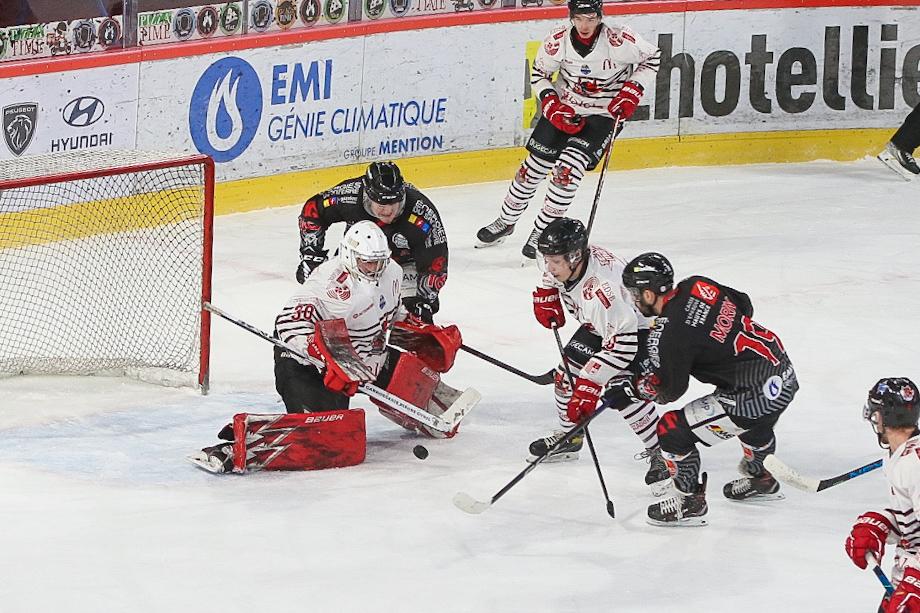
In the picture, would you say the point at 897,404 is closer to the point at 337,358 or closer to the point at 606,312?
the point at 606,312

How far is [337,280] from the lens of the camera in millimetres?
5219

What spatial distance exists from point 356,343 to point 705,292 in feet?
4.36

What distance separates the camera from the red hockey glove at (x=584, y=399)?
4.75m

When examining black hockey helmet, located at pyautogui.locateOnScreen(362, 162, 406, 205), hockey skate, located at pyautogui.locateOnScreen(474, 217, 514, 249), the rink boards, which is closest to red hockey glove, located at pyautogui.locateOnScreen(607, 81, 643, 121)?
hockey skate, located at pyautogui.locateOnScreen(474, 217, 514, 249)

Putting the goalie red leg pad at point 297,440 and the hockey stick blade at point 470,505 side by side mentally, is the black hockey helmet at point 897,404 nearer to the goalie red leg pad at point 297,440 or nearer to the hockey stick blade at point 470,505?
the hockey stick blade at point 470,505

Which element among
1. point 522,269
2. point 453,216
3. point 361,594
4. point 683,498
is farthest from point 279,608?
point 453,216

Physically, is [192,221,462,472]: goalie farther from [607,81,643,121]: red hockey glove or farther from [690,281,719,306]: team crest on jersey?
[607,81,643,121]: red hockey glove

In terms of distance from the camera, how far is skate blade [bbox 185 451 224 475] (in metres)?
5.09

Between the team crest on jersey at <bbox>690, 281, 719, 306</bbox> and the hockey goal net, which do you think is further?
the hockey goal net

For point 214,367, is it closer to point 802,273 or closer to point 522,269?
point 522,269

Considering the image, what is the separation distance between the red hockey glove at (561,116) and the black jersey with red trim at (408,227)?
74.4 inches

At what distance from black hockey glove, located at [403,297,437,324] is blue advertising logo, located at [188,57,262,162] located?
2708 mm

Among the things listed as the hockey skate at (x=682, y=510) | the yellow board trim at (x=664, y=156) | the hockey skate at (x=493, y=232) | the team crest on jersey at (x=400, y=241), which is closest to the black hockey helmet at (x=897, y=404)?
the hockey skate at (x=682, y=510)

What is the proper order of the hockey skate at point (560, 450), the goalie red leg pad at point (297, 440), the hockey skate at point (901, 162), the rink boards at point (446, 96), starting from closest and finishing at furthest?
the goalie red leg pad at point (297, 440) → the hockey skate at point (560, 450) → the rink boards at point (446, 96) → the hockey skate at point (901, 162)
